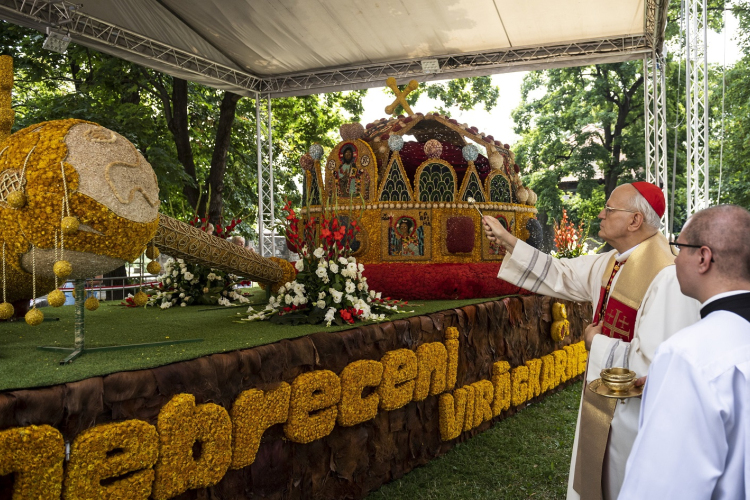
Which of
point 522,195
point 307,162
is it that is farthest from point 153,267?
point 522,195

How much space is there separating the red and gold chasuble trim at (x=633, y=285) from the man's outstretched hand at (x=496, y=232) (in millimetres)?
814

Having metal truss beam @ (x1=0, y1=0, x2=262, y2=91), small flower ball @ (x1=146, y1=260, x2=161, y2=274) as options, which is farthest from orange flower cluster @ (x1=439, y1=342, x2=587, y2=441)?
metal truss beam @ (x1=0, y1=0, x2=262, y2=91)

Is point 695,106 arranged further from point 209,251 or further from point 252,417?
point 252,417

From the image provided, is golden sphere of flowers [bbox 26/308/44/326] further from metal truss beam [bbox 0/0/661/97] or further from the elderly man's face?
metal truss beam [bbox 0/0/661/97]

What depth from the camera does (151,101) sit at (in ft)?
54.3

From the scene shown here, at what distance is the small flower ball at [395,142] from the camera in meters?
8.45

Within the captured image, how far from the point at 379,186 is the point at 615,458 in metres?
5.82

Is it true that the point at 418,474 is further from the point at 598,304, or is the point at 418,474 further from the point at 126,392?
the point at 126,392

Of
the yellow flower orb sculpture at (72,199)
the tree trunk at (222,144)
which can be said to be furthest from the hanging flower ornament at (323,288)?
the tree trunk at (222,144)

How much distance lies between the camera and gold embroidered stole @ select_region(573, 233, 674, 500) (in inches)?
131

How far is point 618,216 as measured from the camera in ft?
12.1

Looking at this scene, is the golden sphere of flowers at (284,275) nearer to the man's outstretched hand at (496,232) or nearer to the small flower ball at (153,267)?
the small flower ball at (153,267)

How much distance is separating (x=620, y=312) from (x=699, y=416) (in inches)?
94.1

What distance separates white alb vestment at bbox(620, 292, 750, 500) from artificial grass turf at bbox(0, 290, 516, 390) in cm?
265
